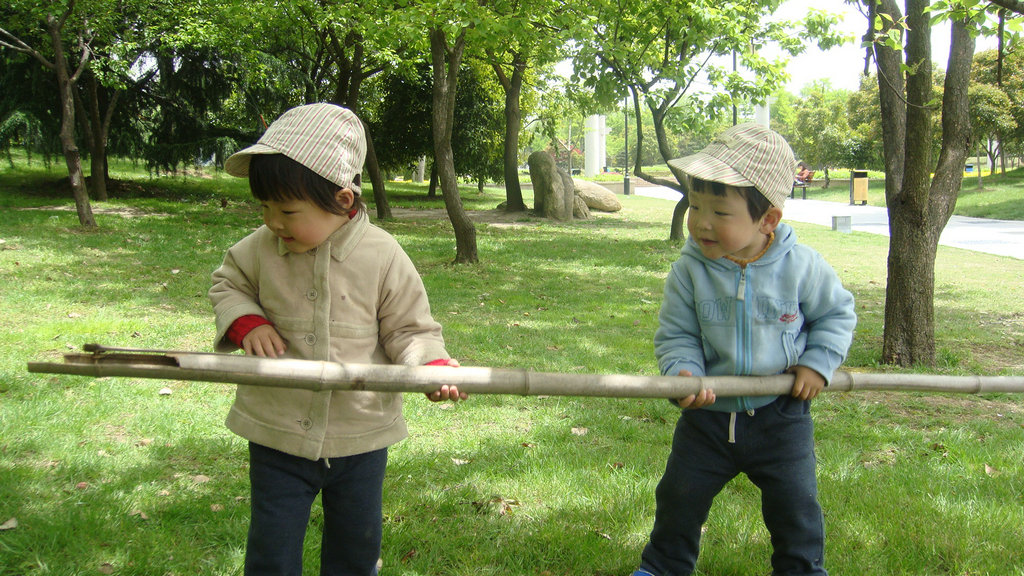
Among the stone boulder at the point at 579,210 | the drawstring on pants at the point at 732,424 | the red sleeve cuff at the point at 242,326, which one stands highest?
the stone boulder at the point at 579,210

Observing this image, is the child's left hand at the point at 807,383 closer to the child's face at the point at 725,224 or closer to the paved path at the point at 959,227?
the child's face at the point at 725,224

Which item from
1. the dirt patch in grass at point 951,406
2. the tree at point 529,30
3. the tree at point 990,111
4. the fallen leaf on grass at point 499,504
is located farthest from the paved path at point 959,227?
the fallen leaf on grass at point 499,504

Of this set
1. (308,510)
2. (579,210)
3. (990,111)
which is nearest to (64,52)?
(579,210)

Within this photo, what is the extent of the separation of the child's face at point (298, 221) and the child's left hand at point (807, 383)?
1.54 meters

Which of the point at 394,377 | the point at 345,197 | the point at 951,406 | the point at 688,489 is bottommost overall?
the point at 951,406

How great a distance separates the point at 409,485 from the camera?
3801 mm

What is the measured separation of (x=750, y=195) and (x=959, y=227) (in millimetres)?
21561

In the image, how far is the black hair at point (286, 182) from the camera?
91.3 inches

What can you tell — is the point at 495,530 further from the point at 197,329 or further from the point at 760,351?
the point at 197,329

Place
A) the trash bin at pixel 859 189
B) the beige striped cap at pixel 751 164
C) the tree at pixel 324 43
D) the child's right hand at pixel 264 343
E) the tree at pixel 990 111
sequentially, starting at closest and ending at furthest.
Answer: the child's right hand at pixel 264 343 < the beige striped cap at pixel 751 164 < the tree at pixel 324 43 < the tree at pixel 990 111 < the trash bin at pixel 859 189

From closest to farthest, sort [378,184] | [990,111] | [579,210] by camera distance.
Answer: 1. [378,184]
2. [579,210]
3. [990,111]

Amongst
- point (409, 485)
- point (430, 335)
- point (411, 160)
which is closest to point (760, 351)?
point (430, 335)

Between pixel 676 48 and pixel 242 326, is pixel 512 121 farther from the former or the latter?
pixel 242 326

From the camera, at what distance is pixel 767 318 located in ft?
8.55
